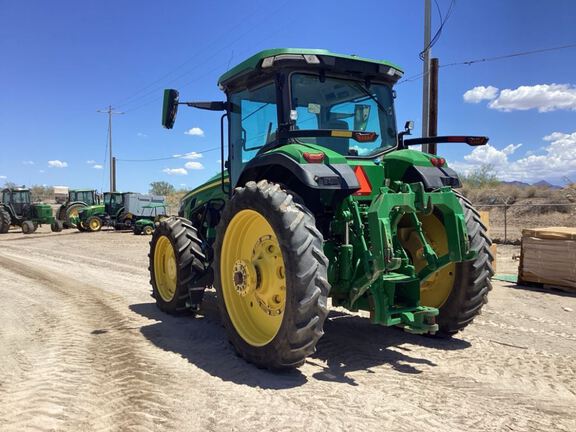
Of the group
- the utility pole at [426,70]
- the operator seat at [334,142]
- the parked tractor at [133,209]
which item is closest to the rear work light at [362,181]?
the operator seat at [334,142]

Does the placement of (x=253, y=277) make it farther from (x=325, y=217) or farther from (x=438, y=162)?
(x=438, y=162)

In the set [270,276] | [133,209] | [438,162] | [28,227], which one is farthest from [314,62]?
[28,227]

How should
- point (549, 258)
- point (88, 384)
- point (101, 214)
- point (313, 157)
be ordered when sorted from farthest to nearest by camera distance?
1. point (101, 214)
2. point (549, 258)
3. point (313, 157)
4. point (88, 384)

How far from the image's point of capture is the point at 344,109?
5160 mm

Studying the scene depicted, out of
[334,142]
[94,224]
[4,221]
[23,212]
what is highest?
[334,142]

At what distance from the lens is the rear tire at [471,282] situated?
15.7ft

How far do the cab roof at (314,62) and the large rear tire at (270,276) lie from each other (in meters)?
1.26

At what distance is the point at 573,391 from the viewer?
145 inches

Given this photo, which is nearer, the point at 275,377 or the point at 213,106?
the point at 275,377

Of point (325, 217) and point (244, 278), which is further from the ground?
point (325, 217)

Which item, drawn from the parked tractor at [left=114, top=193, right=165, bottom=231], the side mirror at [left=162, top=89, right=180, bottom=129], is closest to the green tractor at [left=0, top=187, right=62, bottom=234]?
the parked tractor at [left=114, top=193, right=165, bottom=231]

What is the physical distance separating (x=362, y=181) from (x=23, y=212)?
28.5 m

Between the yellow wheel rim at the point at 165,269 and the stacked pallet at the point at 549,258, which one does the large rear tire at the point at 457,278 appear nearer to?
the yellow wheel rim at the point at 165,269

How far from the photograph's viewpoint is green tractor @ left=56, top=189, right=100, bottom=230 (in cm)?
2812
